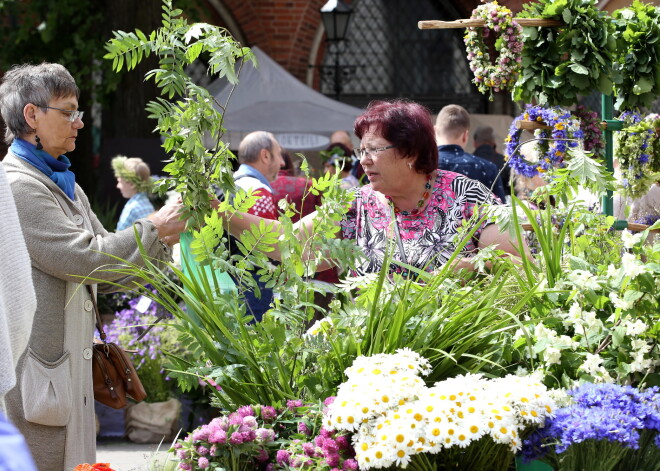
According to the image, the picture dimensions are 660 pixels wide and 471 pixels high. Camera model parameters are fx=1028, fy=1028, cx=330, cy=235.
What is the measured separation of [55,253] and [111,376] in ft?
1.76

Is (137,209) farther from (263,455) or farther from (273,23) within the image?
(273,23)

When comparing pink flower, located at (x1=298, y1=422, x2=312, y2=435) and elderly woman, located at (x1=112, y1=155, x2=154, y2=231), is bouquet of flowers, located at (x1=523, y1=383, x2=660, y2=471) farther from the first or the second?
elderly woman, located at (x1=112, y1=155, x2=154, y2=231)

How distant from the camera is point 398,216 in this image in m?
3.40

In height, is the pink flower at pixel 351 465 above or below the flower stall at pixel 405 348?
below

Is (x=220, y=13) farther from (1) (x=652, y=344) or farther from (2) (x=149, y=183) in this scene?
(1) (x=652, y=344)

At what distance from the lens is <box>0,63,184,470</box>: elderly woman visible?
3.07 metres

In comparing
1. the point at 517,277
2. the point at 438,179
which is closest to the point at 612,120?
the point at 438,179

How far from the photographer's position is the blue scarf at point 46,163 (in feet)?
10.5

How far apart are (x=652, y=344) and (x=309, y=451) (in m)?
0.79

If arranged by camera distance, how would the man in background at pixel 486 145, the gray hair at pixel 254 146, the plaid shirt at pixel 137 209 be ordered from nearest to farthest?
the gray hair at pixel 254 146 → the plaid shirt at pixel 137 209 → the man in background at pixel 486 145

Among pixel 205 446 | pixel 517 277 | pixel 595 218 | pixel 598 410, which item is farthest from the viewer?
pixel 595 218

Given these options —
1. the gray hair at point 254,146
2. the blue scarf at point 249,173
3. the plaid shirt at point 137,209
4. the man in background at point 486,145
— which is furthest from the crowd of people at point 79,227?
the man in background at point 486,145

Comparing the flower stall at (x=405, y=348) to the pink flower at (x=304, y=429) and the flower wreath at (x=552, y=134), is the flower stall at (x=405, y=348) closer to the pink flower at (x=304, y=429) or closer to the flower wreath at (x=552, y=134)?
the pink flower at (x=304, y=429)

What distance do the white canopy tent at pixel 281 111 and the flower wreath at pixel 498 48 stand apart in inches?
217
